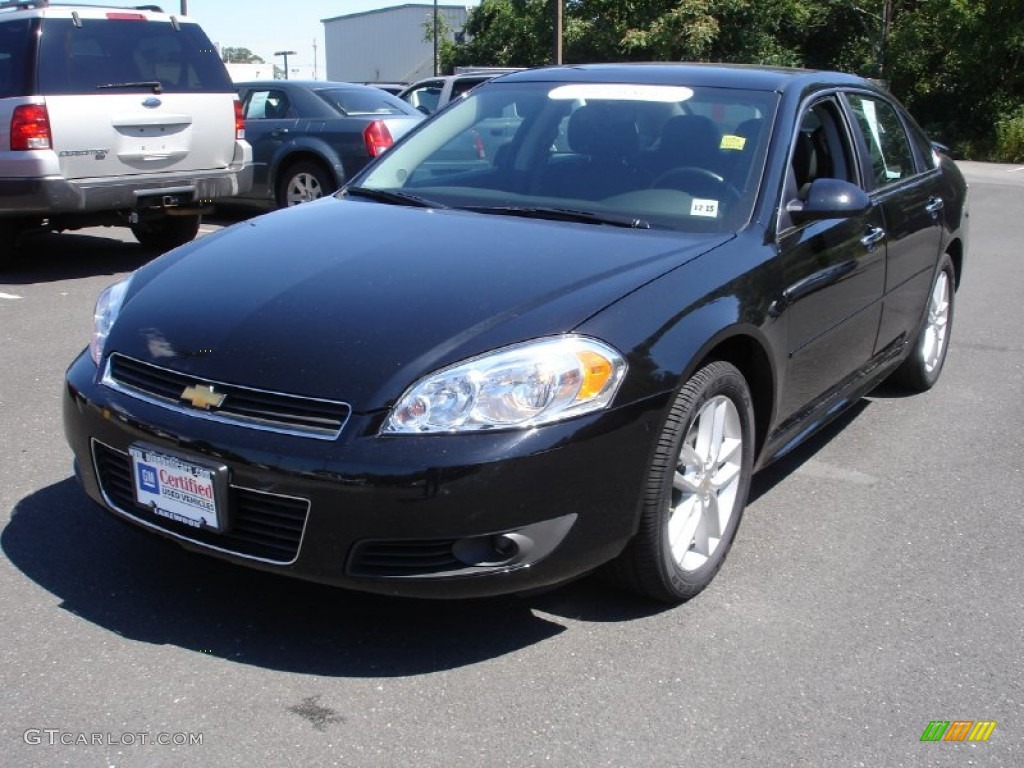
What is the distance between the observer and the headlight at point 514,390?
2863mm

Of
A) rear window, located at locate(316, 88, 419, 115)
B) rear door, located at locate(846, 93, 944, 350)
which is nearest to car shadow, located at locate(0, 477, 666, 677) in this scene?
rear door, located at locate(846, 93, 944, 350)

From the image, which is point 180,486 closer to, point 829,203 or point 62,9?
point 829,203

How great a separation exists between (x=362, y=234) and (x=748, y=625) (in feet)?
5.69

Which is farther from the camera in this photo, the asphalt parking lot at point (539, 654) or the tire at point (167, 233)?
the tire at point (167, 233)

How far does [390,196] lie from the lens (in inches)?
170

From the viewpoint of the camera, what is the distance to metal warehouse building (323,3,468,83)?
65.8m

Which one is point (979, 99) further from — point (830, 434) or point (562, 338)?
point (562, 338)

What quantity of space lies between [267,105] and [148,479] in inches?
354

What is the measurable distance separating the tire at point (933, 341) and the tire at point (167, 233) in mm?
6303

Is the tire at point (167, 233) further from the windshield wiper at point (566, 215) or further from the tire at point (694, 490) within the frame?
the tire at point (694, 490)

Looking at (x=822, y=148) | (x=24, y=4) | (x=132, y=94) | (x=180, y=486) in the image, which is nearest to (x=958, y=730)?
(x=180, y=486)

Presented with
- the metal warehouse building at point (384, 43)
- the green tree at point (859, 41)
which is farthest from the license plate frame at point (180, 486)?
the metal warehouse building at point (384, 43)

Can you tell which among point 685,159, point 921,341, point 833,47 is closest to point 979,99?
point 833,47

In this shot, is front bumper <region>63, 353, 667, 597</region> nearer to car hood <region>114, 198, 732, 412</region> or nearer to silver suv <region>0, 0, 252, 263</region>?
car hood <region>114, 198, 732, 412</region>
